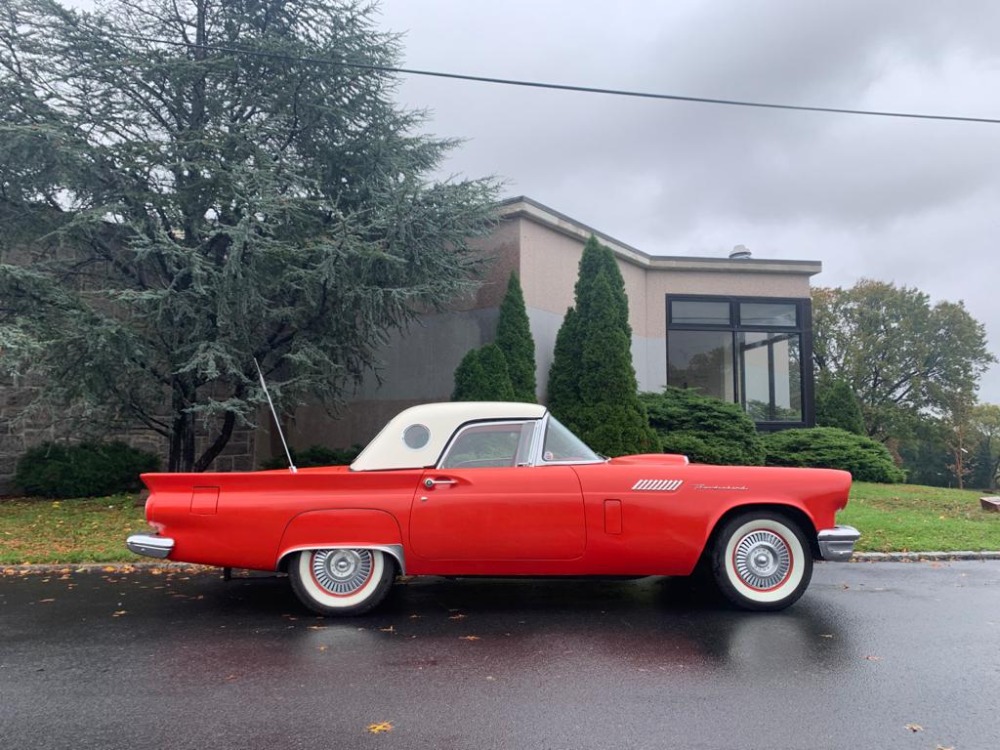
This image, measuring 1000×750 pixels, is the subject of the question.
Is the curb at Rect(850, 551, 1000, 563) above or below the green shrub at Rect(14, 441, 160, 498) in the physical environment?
below

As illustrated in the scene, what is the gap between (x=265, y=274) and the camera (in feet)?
34.0

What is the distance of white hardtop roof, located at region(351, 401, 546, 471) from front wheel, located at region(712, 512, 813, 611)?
170 centimetres

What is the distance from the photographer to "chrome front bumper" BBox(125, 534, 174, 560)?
5305 mm

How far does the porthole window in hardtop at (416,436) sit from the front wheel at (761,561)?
2.30 m

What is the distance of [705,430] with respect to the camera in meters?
14.1

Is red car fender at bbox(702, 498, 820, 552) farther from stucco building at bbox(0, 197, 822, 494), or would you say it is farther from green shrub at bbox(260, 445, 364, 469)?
green shrub at bbox(260, 445, 364, 469)

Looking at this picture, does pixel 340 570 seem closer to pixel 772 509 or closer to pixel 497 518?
pixel 497 518

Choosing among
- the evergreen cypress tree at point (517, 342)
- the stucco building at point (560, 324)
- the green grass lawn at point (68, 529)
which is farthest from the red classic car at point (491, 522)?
the stucco building at point (560, 324)

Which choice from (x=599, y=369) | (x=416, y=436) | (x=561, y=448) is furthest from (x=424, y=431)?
(x=599, y=369)

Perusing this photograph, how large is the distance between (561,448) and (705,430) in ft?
30.1

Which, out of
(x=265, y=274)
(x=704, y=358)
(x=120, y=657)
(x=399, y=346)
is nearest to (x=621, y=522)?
(x=120, y=657)

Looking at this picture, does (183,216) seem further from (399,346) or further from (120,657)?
(120,657)

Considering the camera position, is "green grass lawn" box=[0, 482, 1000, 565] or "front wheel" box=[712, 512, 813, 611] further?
"green grass lawn" box=[0, 482, 1000, 565]

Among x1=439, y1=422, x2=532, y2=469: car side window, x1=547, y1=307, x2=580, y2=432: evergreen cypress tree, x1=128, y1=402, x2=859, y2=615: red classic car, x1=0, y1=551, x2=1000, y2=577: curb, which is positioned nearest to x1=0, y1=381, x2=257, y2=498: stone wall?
x1=0, y1=551, x2=1000, y2=577: curb
